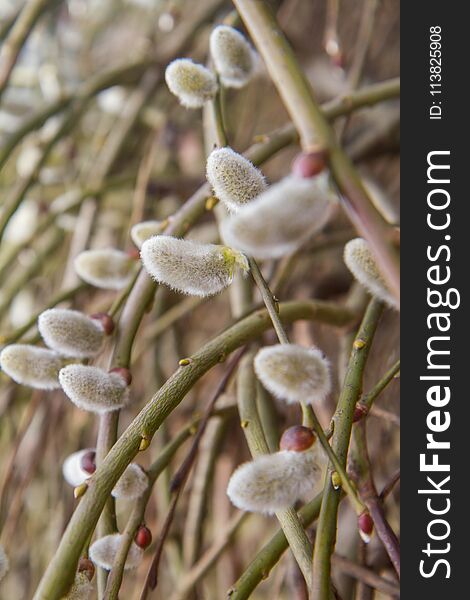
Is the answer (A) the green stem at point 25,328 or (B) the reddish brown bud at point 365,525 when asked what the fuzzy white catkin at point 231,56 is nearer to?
(A) the green stem at point 25,328

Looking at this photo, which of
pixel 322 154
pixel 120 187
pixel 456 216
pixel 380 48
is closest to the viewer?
pixel 322 154

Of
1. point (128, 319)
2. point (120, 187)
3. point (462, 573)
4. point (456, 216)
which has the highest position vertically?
point (120, 187)

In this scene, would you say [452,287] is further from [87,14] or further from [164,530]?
[87,14]

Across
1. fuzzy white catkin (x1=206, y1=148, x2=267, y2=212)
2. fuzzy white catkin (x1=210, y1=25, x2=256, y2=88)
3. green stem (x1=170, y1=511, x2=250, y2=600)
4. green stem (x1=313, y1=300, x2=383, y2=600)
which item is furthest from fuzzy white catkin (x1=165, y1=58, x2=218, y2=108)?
green stem (x1=170, y1=511, x2=250, y2=600)

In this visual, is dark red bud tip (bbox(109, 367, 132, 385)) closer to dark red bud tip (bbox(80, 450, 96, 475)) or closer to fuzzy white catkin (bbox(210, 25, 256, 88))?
dark red bud tip (bbox(80, 450, 96, 475))

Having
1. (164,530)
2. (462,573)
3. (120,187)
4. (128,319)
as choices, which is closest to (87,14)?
(120,187)

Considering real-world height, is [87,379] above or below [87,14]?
below

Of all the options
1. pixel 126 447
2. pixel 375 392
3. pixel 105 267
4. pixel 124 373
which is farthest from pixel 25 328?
pixel 375 392
